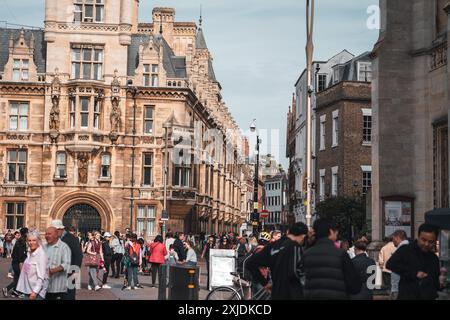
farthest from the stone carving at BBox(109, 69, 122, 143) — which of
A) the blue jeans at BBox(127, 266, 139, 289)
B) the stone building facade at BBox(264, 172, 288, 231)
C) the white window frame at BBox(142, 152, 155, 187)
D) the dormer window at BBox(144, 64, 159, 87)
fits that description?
the stone building facade at BBox(264, 172, 288, 231)

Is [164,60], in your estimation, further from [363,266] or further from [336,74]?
[363,266]

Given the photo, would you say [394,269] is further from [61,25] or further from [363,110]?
[61,25]

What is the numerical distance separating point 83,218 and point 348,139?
61.9 feet

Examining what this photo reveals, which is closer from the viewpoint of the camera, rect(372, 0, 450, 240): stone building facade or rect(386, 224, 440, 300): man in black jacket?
rect(386, 224, 440, 300): man in black jacket

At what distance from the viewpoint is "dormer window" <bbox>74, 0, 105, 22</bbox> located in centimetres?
5484

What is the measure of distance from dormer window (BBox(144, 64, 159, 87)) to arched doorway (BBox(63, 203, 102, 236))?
935 cm

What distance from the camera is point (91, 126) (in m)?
53.1

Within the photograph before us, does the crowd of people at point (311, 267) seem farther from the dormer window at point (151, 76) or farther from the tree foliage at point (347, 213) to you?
the dormer window at point (151, 76)

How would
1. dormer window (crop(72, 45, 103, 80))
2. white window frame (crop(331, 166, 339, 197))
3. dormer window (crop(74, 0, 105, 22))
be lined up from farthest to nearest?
dormer window (crop(74, 0, 105, 22))
dormer window (crop(72, 45, 103, 80))
white window frame (crop(331, 166, 339, 197))

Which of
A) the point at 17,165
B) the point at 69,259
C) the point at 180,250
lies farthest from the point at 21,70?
the point at 69,259

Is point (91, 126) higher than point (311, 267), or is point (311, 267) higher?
point (91, 126)

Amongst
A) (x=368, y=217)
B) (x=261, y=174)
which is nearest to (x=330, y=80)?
(x=368, y=217)

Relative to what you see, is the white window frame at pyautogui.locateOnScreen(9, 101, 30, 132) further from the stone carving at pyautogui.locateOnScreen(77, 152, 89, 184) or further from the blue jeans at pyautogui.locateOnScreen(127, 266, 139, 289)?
the blue jeans at pyautogui.locateOnScreen(127, 266, 139, 289)

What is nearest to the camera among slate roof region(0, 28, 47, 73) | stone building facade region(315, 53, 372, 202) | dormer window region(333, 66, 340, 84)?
stone building facade region(315, 53, 372, 202)
